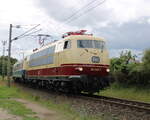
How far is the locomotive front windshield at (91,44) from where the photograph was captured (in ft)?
50.9

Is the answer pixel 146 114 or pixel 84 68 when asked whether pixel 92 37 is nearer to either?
pixel 84 68

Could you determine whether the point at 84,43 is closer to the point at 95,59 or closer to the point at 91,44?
the point at 91,44

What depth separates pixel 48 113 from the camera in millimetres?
10352

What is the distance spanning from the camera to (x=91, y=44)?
15.8 meters

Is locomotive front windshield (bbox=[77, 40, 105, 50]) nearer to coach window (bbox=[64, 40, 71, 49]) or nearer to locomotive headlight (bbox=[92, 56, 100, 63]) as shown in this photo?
coach window (bbox=[64, 40, 71, 49])

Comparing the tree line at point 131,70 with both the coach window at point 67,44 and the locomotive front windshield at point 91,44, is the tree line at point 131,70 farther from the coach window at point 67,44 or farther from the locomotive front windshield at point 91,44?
the coach window at point 67,44

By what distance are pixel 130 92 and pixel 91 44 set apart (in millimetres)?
6271

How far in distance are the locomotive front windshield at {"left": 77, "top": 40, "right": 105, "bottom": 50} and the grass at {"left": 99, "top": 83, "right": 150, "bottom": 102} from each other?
14.3 ft

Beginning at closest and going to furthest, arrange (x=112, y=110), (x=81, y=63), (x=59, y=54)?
(x=112, y=110), (x=81, y=63), (x=59, y=54)

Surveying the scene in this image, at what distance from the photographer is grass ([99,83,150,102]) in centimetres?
1794

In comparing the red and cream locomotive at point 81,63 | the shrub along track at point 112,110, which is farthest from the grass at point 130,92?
the shrub along track at point 112,110

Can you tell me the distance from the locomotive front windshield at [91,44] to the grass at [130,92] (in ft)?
14.3

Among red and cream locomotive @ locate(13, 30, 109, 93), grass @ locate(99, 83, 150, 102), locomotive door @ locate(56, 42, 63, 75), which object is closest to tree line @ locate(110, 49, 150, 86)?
grass @ locate(99, 83, 150, 102)

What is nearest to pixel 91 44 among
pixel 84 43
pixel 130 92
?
pixel 84 43
